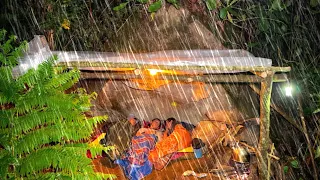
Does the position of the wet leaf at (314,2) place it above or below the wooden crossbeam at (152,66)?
above

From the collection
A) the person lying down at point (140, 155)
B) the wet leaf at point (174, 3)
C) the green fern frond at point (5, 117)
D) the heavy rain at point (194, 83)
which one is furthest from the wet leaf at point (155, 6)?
the green fern frond at point (5, 117)

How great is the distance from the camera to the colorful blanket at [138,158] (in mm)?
6719

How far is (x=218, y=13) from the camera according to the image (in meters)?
9.16

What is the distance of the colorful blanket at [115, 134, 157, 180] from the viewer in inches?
265

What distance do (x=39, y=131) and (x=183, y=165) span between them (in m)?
4.09

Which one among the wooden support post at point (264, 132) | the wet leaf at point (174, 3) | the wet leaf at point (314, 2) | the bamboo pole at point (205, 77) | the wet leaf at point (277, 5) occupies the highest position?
the wet leaf at point (174, 3)

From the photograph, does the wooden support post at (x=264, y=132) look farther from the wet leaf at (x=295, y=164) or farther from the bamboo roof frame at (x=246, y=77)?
the wet leaf at (x=295, y=164)

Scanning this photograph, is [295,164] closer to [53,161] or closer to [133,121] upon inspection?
[133,121]

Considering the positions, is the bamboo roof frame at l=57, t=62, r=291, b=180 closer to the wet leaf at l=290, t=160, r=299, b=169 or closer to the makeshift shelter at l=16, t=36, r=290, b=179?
the makeshift shelter at l=16, t=36, r=290, b=179

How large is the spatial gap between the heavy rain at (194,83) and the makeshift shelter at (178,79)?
22 millimetres

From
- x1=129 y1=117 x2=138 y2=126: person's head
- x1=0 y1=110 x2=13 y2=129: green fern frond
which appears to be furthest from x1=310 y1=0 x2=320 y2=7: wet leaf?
x1=0 y1=110 x2=13 y2=129: green fern frond

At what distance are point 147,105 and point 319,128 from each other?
13.8 ft

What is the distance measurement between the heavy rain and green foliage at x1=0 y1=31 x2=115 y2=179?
2.22ft

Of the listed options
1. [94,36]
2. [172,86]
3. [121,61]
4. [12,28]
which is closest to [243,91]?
[172,86]
